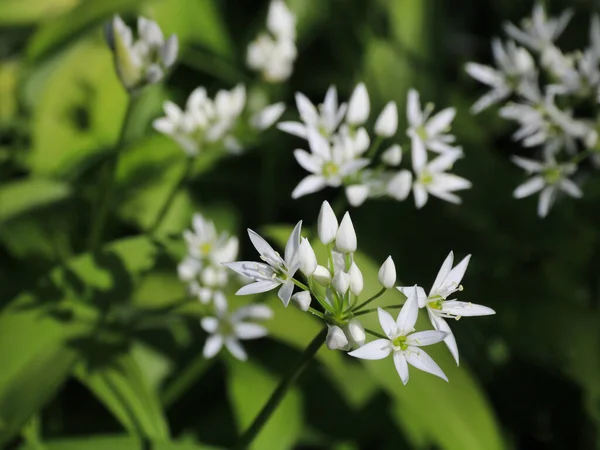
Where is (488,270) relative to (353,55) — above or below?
below

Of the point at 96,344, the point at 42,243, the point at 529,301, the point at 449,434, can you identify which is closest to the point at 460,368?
the point at 449,434

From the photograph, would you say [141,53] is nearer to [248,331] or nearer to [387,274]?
[248,331]

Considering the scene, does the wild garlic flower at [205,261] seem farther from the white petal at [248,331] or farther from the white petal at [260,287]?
the white petal at [260,287]

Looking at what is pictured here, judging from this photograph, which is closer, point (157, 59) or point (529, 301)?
point (157, 59)

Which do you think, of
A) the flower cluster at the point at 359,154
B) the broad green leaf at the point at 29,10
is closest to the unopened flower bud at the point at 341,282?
the flower cluster at the point at 359,154

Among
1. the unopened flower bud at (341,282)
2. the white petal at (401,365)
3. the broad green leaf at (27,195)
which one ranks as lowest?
the broad green leaf at (27,195)

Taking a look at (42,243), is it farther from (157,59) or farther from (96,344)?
(157,59)

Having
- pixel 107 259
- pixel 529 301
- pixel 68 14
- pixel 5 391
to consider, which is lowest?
pixel 5 391
